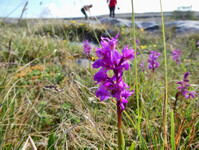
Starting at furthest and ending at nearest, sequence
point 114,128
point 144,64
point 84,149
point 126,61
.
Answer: point 144,64 < point 114,128 < point 84,149 < point 126,61

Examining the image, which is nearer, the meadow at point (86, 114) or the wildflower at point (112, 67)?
the wildflower at point (112, 67)

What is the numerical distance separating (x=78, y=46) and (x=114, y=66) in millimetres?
3545

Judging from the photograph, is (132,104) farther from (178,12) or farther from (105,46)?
(178,12)

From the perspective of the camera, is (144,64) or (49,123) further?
(144,64)

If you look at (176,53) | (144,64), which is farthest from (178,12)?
(144,64)

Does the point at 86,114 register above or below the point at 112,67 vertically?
below

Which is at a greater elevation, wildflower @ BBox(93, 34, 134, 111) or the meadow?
wildflower @ BBox(93, 34, 134, 111)

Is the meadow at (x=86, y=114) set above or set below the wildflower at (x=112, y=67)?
below

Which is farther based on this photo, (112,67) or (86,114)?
(86,114)

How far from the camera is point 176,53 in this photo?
363 cm

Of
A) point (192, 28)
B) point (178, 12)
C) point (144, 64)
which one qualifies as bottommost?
point (144, 64)

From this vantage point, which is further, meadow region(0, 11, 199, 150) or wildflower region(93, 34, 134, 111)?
meadow region(0, 11, 199, 150)

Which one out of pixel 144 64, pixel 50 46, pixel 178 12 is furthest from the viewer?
pixel 178 12

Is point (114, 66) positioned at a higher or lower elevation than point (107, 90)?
higher
